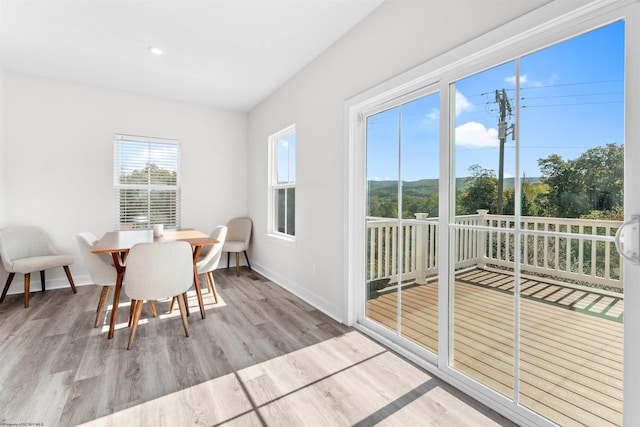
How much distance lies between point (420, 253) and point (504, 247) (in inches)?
23.8

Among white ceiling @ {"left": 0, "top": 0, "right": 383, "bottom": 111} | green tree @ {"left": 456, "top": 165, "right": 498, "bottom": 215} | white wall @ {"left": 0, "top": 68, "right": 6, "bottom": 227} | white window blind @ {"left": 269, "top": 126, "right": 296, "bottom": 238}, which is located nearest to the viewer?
green tree @ {"left": 456, "top": 165, "right": 498, "bottom": 215}

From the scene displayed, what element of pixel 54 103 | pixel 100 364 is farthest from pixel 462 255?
pixel 54 103

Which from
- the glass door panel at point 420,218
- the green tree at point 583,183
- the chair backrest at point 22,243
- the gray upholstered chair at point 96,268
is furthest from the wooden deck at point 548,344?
the chair backrest at point 22,243

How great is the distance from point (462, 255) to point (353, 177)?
1170mm

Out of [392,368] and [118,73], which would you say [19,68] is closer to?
[118,73]

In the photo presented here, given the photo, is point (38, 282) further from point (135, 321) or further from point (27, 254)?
point (135, 321)

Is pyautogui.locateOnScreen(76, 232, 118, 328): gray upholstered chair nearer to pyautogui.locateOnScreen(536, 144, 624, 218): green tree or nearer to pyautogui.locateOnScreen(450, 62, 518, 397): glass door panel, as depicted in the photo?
pyautogui.locateOnScreen(450, 62, 518, 397): glass door panel

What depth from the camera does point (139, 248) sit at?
2217mm

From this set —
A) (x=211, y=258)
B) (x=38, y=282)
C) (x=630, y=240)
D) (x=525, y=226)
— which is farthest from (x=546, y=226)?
(x=38, y=282)

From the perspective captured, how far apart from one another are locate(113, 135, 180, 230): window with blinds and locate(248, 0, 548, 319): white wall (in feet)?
4.74

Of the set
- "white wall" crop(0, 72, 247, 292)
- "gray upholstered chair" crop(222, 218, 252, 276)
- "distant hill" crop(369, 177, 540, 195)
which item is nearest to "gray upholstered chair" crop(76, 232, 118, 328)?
"white wall" crop(0, 72, 247, 292)

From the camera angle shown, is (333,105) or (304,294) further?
(304,294)

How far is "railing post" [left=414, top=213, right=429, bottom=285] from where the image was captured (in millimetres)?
2146

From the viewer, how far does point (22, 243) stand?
3.50 m
